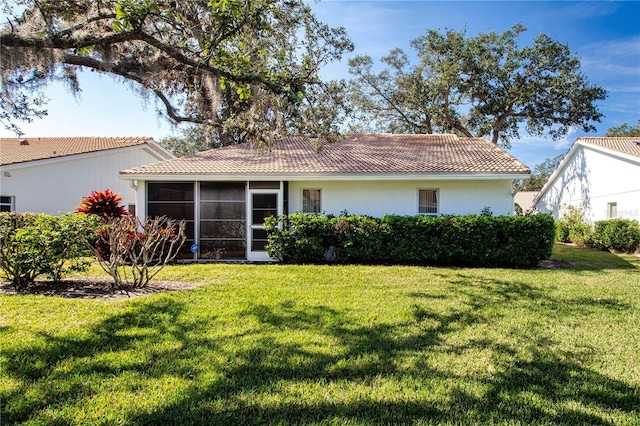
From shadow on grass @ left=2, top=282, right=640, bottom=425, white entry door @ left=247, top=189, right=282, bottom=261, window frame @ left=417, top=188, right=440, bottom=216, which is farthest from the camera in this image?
window frame @ left=417, top=188, right=440, bottom=216

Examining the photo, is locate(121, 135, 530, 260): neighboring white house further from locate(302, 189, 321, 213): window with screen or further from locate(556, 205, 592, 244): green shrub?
locate(556, 205, 592, 244): green shrub

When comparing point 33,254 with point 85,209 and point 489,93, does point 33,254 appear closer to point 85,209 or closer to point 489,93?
point 85,209

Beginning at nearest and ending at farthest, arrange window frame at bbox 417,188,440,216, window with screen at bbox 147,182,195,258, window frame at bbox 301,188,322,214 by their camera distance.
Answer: window with screen at bbox 147,182,195,258 < window frame at bbox 417,188,440,216 < window frame at bbox 301,188,322,214

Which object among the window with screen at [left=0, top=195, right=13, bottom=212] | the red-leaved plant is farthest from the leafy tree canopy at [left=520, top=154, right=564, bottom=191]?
the window with screen at [left=0, top=195, right=13, bottom=212]

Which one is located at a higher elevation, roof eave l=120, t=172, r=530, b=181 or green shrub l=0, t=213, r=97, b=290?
roof eave l=120, t=172, r=530, b=181

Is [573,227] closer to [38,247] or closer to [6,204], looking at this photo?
[38,247]

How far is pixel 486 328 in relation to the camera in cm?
480

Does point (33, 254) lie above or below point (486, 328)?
above

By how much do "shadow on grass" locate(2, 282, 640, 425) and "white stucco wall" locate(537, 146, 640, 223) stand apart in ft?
53.7

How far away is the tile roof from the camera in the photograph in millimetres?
16561

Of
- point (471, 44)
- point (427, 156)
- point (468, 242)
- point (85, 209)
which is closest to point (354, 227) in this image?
point (468, 242)

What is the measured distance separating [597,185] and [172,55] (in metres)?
21.4

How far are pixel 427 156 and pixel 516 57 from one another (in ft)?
48.3

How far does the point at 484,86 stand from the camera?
23.5 m
